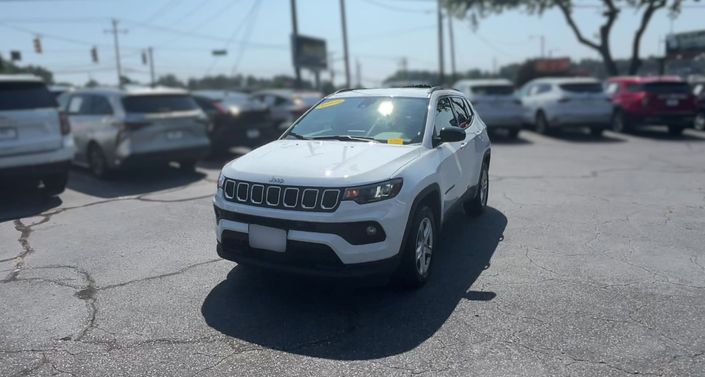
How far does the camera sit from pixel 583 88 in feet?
54.1

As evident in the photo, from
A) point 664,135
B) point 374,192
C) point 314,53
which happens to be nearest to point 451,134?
point 374,192

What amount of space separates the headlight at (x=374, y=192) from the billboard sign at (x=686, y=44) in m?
32.8

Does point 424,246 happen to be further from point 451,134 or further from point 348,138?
point 348,138

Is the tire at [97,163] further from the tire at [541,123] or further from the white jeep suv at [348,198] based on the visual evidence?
the tire at [541,123]

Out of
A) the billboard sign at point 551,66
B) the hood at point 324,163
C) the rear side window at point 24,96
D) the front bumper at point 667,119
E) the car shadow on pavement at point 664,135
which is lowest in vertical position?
the car shadow on pavement at point 664,135

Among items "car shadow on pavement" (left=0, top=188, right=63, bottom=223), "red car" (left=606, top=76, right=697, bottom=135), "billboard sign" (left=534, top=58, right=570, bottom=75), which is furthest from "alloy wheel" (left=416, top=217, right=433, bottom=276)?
"billboard sign" (left=534, top=58, right=570, bottom=75)

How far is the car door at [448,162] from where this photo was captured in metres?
5.47

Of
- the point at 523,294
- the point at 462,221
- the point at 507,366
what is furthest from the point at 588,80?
the point at 507,366

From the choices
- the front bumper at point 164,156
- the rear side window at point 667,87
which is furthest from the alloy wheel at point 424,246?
the rear side window at point 667,87

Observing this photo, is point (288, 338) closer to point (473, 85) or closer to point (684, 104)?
point (473, 85)

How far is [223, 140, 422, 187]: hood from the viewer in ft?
14.5

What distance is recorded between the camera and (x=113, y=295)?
4.99 meters

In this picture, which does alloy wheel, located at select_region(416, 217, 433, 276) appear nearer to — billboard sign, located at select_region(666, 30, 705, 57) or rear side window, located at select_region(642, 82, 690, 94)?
rear side window, located at select_region(642, 82, 690, 94)

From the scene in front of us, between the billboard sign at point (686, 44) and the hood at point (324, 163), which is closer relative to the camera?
the hood at point (324, 163)
